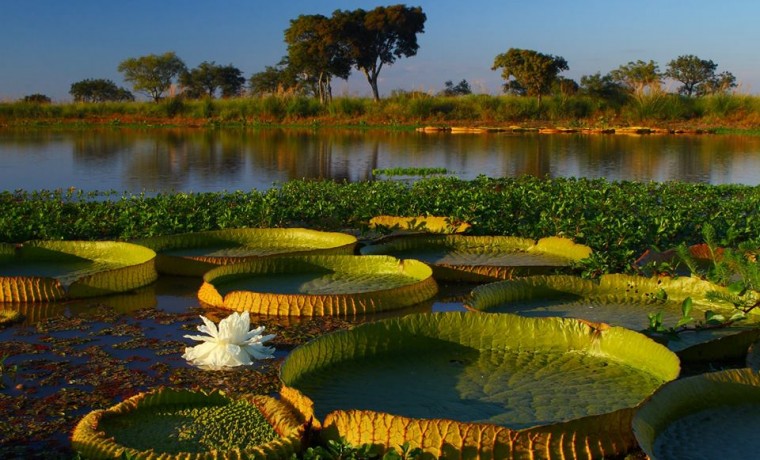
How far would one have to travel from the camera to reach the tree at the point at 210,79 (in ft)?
232

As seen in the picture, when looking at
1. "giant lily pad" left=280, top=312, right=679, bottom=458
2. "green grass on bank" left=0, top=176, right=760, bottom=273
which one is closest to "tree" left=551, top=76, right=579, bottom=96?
"green grass on bank" left=0, top=176, right=760, bottom=273

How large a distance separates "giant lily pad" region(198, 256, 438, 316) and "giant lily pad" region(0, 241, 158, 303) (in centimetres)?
60

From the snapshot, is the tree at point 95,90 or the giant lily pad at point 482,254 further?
the tree at point 95,90

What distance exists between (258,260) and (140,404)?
272 cm

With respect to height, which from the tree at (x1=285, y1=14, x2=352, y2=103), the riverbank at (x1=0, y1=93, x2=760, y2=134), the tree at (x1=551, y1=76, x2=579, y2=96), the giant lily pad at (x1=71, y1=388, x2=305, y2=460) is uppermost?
the tree at (x1=285, y1=14, x2=352, y2=103)

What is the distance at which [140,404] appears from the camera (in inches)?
135

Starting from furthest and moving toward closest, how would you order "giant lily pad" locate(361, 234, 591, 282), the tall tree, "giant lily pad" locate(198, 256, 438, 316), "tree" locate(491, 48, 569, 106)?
the tall tree < "tree" locate(491, 48, 569, 106) < "giant lily pad" locate(361, 234, 591, 282) < "giant lily pad" locate(198, 256, 438, 316)

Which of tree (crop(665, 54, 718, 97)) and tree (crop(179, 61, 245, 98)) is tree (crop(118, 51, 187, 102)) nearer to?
tree (crop(179, 61, 245, 98))

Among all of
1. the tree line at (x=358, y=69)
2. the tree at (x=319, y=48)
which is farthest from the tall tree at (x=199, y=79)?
the tree at (x=319, y=48)

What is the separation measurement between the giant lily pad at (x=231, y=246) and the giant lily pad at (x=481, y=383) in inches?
96.1

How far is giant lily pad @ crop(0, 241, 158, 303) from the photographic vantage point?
5570 millimetres

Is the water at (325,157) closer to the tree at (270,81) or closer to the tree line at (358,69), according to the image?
the tree line at (358,69)

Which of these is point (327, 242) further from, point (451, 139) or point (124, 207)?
point (451, 139)

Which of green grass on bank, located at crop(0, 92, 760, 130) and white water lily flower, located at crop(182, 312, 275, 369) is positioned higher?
green grass on bank, located at crop(0, 92, 760, 130)
